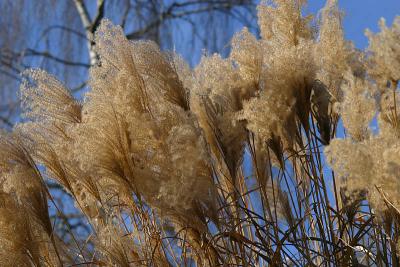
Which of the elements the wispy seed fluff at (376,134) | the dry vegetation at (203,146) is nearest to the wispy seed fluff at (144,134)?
the dry vegetation at (203,146)

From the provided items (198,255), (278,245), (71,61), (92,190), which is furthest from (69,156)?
(71,61)

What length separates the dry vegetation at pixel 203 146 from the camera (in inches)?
51.9

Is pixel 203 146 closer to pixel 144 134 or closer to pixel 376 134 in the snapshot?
pixel 144 134

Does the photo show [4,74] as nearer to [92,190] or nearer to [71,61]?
[71,61]

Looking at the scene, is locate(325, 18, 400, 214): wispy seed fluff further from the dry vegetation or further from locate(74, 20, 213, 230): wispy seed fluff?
locate(74, 20, 213, 230): wispy seed fluff

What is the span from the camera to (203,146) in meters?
1.28

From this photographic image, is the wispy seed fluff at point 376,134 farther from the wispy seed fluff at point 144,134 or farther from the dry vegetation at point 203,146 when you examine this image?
the wispy seed fluff at point 144,134

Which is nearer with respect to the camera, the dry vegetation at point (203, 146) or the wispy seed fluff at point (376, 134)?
the wispy seed fluff at point (376, 134)

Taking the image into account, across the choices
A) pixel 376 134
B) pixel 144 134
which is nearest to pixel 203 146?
pixel 144 134

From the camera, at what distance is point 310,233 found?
1590mm

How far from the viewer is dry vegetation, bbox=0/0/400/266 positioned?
1.32 meters

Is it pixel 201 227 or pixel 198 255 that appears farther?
pixel 198 255

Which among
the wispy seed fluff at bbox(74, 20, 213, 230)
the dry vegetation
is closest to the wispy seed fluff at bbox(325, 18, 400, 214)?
the dry vegetation

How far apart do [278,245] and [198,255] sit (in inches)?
5.7
